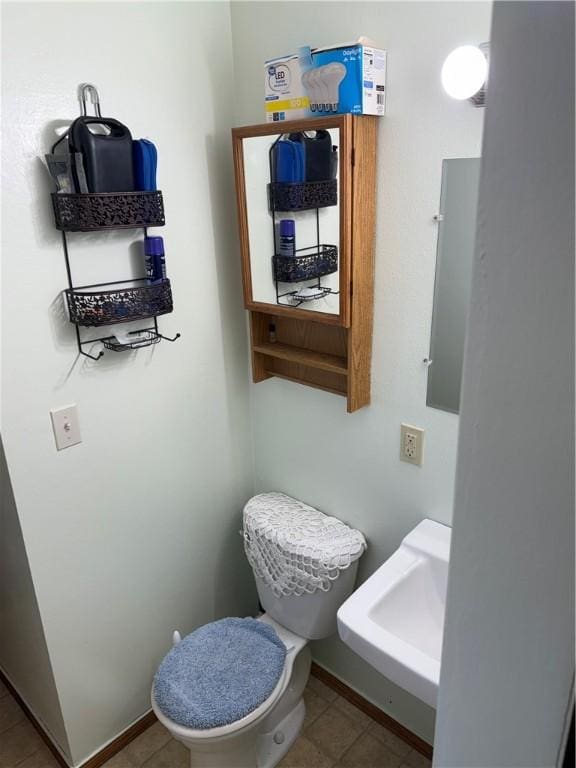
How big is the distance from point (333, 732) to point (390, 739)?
195mm

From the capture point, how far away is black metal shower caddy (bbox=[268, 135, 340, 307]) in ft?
4.81

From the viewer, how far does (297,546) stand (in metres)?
1.72

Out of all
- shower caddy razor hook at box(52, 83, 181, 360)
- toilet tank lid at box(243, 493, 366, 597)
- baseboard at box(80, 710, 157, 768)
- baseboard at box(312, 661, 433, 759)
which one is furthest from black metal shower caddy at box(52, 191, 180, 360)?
baseboard at box(312, 661, 433, 759)

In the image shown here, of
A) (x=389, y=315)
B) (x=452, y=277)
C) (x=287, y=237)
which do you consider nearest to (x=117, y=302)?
(x=287, y=237)

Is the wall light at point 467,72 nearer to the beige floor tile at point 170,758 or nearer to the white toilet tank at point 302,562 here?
the white toilet tank at point 302,562

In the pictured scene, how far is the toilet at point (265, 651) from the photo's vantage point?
1.54 meters

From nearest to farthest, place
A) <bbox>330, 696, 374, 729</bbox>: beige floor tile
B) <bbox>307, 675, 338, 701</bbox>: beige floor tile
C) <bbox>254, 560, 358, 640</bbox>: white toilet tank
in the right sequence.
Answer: <bbox>254, 560, 358, 640</bbox>: white toilet tank < <bbox>330, 696, 374, 729</bbox>: beige floor tile < <bbox>307, 675, 338, 701</bbox>: beige floor tile

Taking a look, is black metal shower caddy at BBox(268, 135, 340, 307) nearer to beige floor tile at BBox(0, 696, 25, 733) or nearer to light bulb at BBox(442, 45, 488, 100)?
light bulb at BBox(442, 45, 488, 100)

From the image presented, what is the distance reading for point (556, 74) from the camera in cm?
35

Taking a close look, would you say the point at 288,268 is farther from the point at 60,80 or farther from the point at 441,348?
the point at 60,80

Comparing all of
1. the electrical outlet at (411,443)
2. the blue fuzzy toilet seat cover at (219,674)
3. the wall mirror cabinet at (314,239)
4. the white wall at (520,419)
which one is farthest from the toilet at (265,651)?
the white wall at (520,419)

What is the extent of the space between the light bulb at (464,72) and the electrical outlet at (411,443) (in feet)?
2.73

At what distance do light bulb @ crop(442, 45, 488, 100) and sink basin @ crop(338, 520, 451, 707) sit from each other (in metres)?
1.06

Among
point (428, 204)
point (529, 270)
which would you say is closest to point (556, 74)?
point (529, 270)
